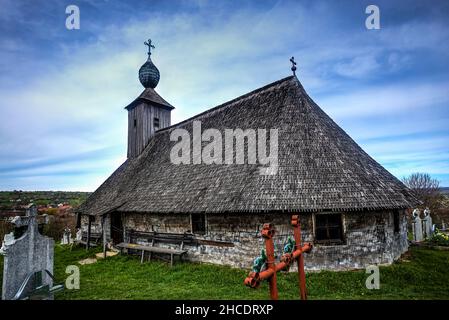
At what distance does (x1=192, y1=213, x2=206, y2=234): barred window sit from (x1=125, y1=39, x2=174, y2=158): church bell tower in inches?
413

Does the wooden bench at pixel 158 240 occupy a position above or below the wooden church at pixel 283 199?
below

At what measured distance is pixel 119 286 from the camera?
8266 mm

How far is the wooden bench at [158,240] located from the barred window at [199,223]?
34cm

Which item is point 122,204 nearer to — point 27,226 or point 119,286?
point 119,286

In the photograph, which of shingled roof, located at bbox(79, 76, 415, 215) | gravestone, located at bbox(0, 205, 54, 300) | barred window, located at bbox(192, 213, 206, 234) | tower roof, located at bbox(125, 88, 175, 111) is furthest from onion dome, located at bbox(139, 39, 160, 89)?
gravestone, located at bbox(0, 205, 54, 300)

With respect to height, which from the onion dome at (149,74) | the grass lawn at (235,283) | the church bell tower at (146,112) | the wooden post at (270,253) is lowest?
the grass lawn at (235,283)

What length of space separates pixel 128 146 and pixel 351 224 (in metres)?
17.8

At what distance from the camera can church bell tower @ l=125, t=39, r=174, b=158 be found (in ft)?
65.2

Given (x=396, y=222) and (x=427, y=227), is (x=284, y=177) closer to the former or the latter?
(x=396, y=222)

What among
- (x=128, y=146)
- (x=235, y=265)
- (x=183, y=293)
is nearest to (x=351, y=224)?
(x=235, y=265)

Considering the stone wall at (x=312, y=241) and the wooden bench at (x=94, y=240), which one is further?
the wooden bench at (x=94, y=240)
